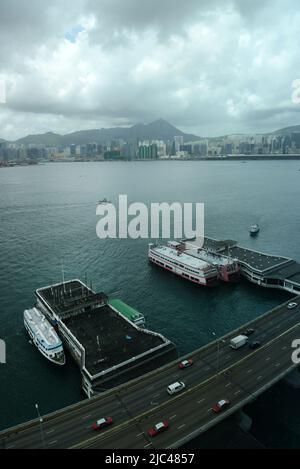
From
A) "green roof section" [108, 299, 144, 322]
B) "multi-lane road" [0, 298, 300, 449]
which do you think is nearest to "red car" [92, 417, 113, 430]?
"multi-lane road" [0, 298, 300, 449]

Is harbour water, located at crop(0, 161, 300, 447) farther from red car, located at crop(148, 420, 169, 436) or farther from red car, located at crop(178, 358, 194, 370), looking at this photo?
red car, located at crop(148, 420, 169, 436)

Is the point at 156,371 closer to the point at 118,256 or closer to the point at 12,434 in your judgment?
the point at 12,434

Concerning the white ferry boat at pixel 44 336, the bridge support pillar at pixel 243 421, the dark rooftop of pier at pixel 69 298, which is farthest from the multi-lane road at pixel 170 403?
the dark rooftop of pier at pixel 69 298

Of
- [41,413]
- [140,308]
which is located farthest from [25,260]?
[41,413]

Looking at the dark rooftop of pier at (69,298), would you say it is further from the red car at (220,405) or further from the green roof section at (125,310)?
the red car at (220,405)

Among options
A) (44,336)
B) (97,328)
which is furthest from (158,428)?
(44,336)

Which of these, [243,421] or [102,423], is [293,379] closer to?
[243,421]
